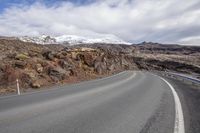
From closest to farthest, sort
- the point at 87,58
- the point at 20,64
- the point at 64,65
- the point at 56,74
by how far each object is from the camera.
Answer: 1. the point at 20,64
2. the point at 56,74
3. the point at 64,65
4. the point at 87,58

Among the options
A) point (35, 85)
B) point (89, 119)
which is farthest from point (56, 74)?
point (89, 119)

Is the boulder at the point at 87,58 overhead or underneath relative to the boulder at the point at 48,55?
underneath

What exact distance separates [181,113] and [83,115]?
131 inches

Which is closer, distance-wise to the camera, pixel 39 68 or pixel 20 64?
pixel 20 64

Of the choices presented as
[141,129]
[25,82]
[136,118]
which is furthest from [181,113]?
[25,82]

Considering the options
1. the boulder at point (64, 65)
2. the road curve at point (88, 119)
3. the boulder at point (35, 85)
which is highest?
the road curve at point (88, 119)

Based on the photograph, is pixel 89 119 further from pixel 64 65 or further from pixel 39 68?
pixel 64 65

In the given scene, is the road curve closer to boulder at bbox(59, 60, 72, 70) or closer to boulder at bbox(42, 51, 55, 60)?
boulder at bbox(59, 60, 72, 70)

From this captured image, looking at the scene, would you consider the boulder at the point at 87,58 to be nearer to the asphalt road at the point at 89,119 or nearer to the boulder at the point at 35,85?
the boulder at the point at 35,85

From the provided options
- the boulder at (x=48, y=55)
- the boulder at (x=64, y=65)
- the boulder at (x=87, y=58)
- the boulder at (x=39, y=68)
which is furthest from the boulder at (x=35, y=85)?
the boulder at (x=87, y=58)

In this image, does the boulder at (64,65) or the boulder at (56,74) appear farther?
the boulder at (64,65)

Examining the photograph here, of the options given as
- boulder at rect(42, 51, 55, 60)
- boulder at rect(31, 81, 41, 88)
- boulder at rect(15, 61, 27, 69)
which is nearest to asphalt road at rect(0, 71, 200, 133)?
boulder at rect(31, 81, 41, 88)

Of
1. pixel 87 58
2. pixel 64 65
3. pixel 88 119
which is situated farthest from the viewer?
pixel 87 58

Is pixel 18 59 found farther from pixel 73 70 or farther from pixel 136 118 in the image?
pixel 136 118
